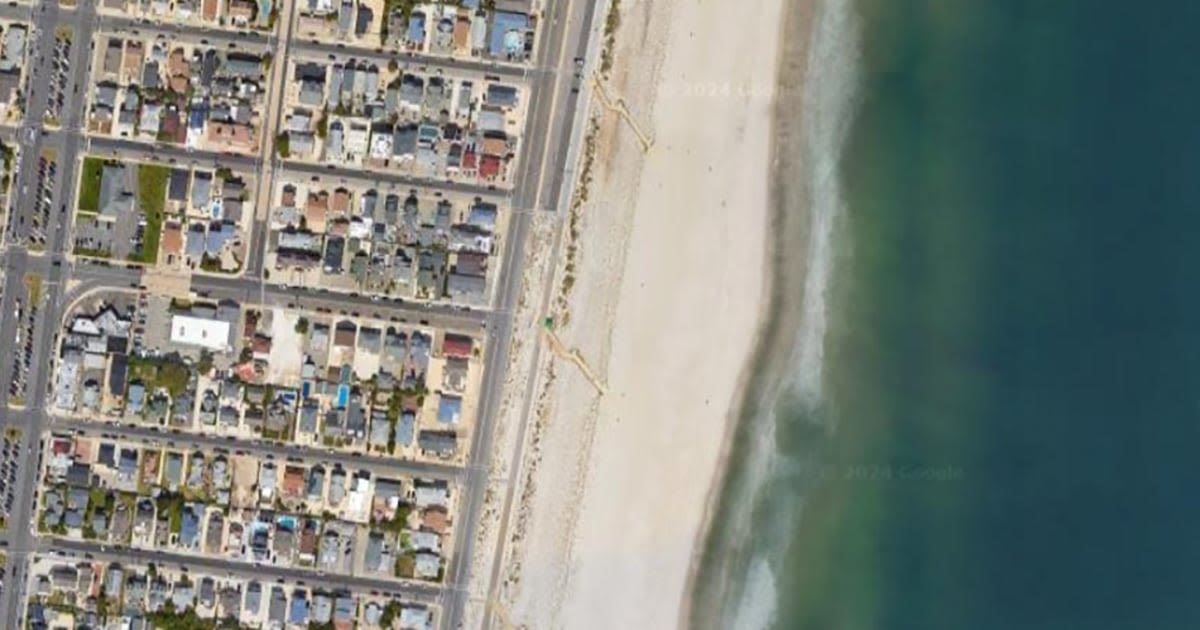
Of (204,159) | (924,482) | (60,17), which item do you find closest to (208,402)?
(204,159)

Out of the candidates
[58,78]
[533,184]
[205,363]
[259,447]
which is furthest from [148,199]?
[533,184]

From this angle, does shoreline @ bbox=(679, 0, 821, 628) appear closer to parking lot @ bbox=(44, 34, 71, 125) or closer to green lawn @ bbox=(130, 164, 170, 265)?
green lawn @ bbox=(130, 164, 170, 265)

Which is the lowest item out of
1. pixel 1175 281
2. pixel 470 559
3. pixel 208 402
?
pixel 470 559

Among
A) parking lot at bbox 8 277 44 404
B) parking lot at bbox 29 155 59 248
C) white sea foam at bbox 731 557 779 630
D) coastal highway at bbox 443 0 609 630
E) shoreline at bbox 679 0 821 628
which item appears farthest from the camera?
white sea foam at bbox 731 557 779 630

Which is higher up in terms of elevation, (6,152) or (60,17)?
(60,17)

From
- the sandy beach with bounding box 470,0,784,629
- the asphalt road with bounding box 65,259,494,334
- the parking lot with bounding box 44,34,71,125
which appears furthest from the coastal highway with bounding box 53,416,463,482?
the parking lot with bounding box 44,34,71,125

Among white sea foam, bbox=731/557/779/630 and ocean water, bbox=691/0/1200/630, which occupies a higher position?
ocean water, bbox=691/0/1200/630

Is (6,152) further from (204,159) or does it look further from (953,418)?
(953,418)
